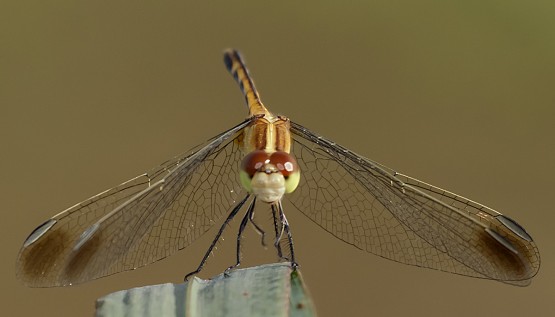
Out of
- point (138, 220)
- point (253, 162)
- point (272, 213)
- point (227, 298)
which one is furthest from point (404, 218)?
point (227, 298)

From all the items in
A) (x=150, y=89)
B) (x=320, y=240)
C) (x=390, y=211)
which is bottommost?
(x=390, y=211)

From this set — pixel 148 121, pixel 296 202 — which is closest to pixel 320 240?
pixel 148 121

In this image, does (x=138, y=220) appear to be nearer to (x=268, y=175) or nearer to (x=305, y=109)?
(x=268, y=175)

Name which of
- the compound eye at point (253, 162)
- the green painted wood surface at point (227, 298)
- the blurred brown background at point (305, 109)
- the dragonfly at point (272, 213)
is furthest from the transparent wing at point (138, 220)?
the blurred brown background at point (305, 109)

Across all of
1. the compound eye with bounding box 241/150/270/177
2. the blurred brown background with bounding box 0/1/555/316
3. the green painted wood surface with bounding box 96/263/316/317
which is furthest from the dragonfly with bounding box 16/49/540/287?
the blurred brown background with bounding box 0/1/555/316

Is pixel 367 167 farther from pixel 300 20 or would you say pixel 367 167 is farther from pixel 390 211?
pixel 300 20

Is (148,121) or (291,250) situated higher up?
(148,121)

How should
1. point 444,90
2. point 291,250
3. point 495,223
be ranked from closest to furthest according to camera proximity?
1. point 291,250
2. point 495,223
3. point 444,90
